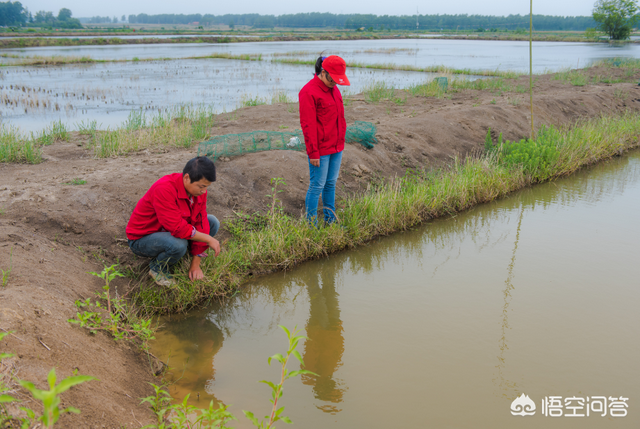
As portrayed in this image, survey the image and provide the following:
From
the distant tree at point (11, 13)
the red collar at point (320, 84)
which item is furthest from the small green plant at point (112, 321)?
the distant tree at point (11, 13)

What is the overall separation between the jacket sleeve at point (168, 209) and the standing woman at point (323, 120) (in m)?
1.51

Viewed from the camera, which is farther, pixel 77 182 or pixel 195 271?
pixel 77 182

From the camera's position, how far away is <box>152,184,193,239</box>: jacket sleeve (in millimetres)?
3301

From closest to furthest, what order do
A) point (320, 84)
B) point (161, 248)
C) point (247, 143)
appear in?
1. point (161, 248)
2. point (320, 84)
3. point (247, 143)

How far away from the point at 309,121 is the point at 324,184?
0.79m

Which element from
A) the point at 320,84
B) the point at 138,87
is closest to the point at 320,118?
the point at 320,84

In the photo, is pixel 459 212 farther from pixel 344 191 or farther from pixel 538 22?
pixel 538 22

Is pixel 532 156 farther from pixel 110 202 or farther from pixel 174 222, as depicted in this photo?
pixel 110 202

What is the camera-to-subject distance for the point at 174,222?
10.9ft

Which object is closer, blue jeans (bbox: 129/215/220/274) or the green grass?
blue jeans (bbox: 129/215/220/274)

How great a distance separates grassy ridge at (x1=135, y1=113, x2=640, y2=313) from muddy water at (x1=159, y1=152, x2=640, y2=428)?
0.55 feet

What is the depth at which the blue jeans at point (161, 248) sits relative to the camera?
3527 millimetres

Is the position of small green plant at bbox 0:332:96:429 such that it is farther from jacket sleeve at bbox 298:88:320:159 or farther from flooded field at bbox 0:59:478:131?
flooded field at bbox 0:59:478:131

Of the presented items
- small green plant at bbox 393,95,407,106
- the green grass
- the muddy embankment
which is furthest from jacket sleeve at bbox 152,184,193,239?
small green plant at bbox 393,95,407,106
